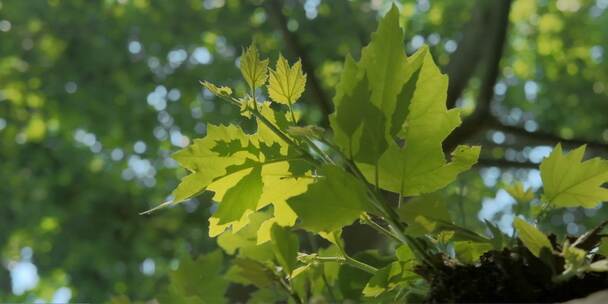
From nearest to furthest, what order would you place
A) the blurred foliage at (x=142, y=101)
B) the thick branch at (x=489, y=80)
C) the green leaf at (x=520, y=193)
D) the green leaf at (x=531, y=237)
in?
the green leaf at (x=531, y=237) < the green leaf at (x=520, y=193) < the thick branch at (x=489, y=80) < the blurred foliage at (x=142, y=101)

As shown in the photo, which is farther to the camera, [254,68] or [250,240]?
[250,240]

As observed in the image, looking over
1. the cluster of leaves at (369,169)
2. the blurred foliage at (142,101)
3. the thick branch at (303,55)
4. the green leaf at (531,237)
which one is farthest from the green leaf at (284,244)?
the blurred foliage at (142,101)

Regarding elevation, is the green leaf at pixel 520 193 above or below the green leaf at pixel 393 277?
above

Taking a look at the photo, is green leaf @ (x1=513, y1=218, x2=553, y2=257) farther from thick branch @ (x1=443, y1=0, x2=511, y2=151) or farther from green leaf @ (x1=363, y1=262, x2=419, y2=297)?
thick branch @ (x1=443, y1=0, x2=511, y2=151)

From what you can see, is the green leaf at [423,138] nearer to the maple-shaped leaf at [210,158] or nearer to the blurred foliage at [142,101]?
the maple-shaped leaf at [210,158]

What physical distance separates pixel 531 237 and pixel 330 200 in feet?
0.31

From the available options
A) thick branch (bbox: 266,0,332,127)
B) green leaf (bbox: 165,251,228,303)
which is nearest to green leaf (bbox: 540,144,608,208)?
green leaf (bbox: 165,251,228,303)

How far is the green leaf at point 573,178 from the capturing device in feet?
1.14

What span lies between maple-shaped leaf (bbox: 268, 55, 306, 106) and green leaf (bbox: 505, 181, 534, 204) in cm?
18

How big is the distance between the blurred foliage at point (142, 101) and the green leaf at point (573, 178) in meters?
3.45

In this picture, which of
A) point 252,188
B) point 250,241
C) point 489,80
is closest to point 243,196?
point 252,188

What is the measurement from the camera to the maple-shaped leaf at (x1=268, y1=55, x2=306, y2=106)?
14.1 inches

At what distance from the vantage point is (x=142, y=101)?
4078mm

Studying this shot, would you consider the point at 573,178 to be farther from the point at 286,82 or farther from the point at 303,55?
the point at 303,55
